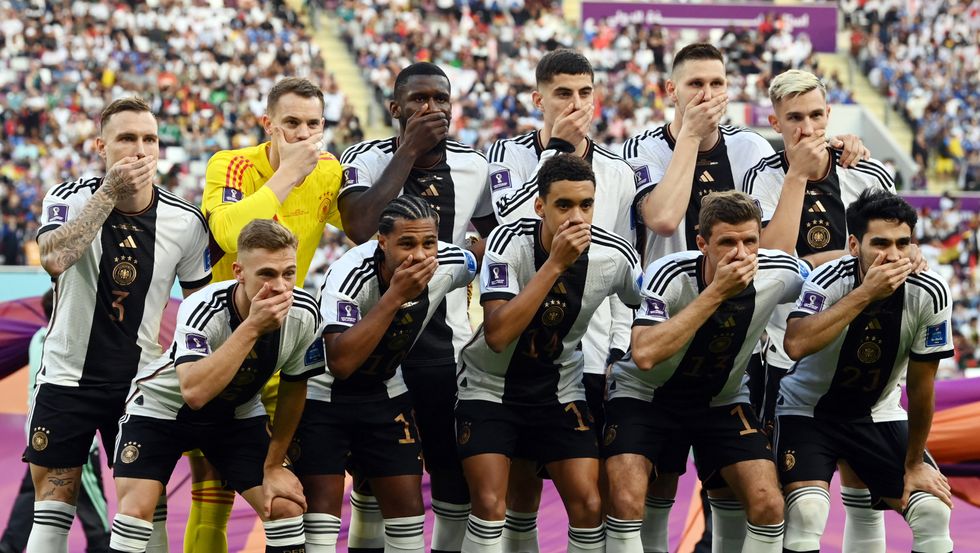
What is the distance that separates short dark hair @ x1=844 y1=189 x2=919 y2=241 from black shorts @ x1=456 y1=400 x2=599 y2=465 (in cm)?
151

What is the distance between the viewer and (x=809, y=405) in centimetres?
588

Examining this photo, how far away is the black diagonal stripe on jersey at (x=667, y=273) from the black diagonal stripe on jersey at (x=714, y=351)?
8 centimetres

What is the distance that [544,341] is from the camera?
5.71 meters

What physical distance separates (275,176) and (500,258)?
1120 millimetres

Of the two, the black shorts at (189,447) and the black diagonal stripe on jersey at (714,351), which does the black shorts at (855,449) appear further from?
the black shorts at (189,447)

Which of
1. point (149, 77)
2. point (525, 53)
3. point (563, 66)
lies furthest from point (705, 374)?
point (525, 53)

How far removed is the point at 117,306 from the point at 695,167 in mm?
2946

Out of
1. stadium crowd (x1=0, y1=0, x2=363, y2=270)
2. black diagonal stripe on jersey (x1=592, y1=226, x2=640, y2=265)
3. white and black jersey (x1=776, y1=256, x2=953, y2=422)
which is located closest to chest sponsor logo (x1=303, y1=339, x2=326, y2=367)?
black diagonal stripe on jersey (x1=592, y1=226, x2=640, y2=265)

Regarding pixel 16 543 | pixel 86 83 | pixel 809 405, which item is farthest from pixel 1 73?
pixel 809 405

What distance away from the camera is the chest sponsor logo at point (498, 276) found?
5.59 m

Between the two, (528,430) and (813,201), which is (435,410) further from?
(813,201)

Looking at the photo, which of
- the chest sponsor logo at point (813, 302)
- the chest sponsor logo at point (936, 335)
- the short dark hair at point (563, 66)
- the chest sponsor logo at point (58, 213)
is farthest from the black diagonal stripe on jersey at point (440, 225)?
the chest sponsor logo at point (936, 335)

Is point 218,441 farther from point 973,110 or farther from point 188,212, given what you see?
point 973,110

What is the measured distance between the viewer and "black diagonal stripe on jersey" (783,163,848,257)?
6363 millimetres
